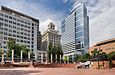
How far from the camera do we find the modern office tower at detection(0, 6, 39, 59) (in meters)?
90.6

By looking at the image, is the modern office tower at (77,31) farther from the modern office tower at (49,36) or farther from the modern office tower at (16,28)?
the modern office tower at (16,28)

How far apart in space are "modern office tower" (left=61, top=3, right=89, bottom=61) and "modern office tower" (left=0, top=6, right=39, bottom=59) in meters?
39.3

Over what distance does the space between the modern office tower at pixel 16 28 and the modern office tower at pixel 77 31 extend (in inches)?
1548

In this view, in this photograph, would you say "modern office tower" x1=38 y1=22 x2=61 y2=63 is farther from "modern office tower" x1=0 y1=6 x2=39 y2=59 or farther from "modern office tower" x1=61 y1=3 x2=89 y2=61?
"modern office tower" x1=0 y1=6 x2=39 y2=59

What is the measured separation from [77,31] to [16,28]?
64684mm

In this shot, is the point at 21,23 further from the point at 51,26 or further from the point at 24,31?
the point at 51,26

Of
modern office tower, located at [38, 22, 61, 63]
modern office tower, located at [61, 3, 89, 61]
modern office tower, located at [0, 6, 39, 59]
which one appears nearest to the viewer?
modern office tower, located at [0, 6, 39, 59]

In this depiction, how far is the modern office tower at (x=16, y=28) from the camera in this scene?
90550 mm

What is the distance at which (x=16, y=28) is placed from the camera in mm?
97625

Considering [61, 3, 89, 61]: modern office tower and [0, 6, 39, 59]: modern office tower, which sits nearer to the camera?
[0, 6, 39, 59]: modern office tower

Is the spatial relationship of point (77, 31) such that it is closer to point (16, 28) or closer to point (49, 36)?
point (49, 36)

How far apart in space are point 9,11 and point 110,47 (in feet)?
171

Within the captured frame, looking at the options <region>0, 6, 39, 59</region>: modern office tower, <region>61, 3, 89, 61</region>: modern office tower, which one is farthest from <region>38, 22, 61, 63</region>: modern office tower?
<region>0, 6, 39, 59</region>: modern office tower

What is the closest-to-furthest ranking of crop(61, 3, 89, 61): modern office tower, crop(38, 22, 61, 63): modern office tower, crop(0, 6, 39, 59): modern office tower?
crop(0, 6, 39, 59): modern office tower, crop(38, 22, 61, 63): modern office tower, crop(61, 3, 89, 61): modern office tower
